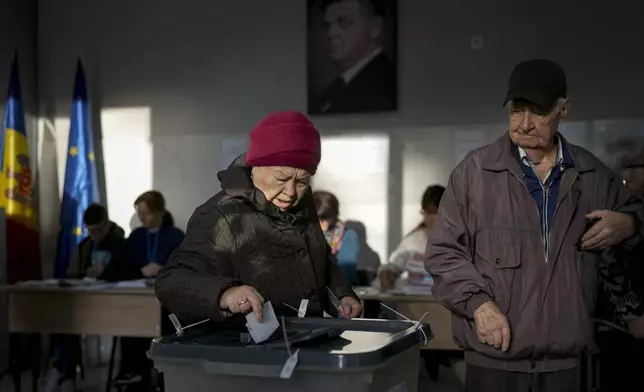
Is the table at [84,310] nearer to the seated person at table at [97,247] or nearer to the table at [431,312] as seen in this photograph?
the seated person at table at [97,247]

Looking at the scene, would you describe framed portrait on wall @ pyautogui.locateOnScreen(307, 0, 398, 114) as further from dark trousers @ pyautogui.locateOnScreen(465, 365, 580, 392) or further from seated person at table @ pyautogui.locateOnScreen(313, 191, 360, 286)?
dark trousers @ pyautogui.locateOnScreen(465, 365, 580, 392)

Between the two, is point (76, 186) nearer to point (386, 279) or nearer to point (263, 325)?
point (386, 279)

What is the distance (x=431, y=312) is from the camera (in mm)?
3715

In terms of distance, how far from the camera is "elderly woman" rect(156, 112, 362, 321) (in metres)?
1.61

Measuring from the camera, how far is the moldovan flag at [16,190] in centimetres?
536

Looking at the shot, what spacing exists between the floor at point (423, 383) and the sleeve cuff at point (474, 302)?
2.95 meters

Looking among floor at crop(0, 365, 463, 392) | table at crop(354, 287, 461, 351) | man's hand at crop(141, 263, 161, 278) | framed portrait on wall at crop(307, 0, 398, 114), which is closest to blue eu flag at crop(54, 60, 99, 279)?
floor at crop(0, 365, 463, 392)

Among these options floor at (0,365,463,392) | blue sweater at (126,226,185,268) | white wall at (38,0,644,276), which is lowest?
floor at (0,365,463,392)

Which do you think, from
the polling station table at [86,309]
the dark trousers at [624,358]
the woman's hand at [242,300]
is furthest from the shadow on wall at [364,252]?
the woman's hand at [242,300]

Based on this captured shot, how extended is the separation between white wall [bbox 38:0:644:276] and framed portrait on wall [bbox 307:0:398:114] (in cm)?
8

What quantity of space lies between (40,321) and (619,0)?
416 centimetres

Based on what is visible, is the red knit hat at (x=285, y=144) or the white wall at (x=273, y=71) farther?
the white wall at (x=273, y=71)

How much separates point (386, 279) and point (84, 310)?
1.67 meters

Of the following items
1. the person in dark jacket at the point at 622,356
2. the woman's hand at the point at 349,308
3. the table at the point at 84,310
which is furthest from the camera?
the table at the point at 84,310
